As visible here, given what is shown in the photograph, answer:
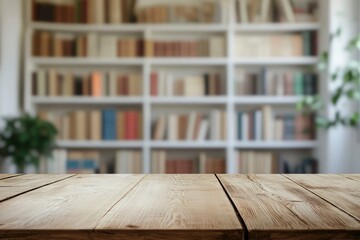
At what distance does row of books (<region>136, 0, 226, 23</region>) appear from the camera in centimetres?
414

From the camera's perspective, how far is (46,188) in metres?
0.94

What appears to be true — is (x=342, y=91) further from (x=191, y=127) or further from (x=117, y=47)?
(x=117, y=47)

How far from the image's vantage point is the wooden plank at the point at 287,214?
1.79 feet

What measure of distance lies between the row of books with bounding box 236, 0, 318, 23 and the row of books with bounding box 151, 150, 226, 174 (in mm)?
1344

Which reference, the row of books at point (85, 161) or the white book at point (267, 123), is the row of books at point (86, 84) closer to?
the row of books at point (85, 161)

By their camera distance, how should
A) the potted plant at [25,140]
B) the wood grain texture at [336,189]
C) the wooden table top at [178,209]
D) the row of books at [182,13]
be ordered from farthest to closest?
1. the row of books at [182,13]
2. the potted plant at [25,140]
3. the wood grain texture at [336,189]
4. the wooden table top at [178,209]

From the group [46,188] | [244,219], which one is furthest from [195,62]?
[244,219]

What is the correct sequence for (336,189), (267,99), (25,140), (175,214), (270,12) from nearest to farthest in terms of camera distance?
(175,214) < (336,189) < (25,140) < (267,99) < (270,12)

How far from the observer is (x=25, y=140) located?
343 centimetres

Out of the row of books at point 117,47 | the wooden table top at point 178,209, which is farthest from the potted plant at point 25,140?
the wooden table top at point 178,209

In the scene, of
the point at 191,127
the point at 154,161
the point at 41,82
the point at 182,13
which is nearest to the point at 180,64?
the point at 182,13

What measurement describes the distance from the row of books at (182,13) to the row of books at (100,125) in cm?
92

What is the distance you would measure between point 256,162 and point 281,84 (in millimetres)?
759

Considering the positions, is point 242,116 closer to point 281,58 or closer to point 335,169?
point 281,58
